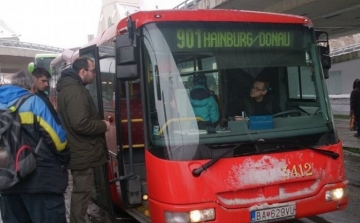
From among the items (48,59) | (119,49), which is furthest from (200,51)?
(48,59)

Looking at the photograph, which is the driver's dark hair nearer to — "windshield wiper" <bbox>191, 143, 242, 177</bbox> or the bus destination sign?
the bus destination sign

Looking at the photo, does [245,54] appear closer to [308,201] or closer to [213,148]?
[213,148]

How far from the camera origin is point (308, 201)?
178 inches

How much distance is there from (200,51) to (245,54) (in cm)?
50

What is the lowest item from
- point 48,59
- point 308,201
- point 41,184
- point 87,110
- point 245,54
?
point 308,201

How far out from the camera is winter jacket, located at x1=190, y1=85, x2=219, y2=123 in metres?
4.49

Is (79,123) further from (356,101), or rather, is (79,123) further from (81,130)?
(356,101)

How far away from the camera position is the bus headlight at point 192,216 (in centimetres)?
416

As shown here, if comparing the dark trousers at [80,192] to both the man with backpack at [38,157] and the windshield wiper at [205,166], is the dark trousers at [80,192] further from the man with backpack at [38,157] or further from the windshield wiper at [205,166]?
the windshield wiper at [205,166]

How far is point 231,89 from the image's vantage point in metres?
4.70

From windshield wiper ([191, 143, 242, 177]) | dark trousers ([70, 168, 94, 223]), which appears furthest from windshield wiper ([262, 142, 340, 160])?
dark trousers ([70, 168, 94, 223])

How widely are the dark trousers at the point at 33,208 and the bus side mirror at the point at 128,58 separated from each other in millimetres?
1369

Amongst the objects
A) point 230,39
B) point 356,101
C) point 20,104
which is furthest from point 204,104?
point 356,101

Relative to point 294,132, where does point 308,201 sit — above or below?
below
